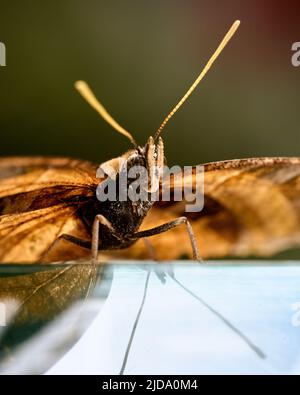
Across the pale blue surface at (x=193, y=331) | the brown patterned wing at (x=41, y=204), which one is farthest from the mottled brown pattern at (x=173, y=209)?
the pale blue surface at (x=193, y=331)

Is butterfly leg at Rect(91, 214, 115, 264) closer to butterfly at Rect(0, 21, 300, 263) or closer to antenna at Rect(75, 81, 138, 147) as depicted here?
butterfly at Rect(0, 21, 300, 263)

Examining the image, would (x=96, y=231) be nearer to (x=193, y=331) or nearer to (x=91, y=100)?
(x=91, y=100)

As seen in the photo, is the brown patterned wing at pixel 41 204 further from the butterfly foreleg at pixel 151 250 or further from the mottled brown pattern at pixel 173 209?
the butterfly foreleg at pixel 151 250

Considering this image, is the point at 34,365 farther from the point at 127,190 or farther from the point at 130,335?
the point at 127,190

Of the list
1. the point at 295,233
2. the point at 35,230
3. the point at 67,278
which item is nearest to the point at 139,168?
the point at 35,230

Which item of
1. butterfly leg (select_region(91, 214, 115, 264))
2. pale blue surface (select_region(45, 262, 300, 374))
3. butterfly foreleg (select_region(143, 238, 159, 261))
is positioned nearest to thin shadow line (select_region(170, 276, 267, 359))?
pale blue surface (select_region(45, 262, 300, 374))

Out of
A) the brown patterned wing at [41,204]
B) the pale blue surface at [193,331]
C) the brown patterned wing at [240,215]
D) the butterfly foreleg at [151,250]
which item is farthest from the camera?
the butterfly foreleg at [151,250]
